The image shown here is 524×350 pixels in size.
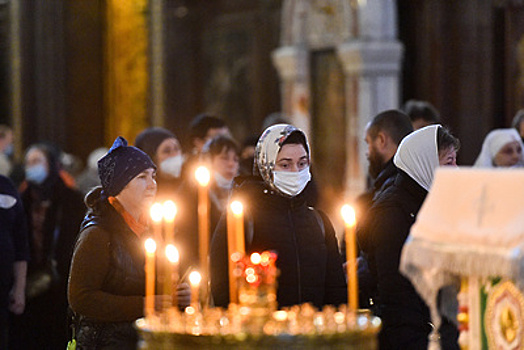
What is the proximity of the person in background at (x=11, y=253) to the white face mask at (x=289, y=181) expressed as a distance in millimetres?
2549

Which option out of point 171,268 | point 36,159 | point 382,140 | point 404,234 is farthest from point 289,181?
point 36,159

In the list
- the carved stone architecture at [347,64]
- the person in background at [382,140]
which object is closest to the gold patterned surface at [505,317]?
the person in background at [382,140]

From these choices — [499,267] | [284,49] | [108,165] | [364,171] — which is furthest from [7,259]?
[284,49]

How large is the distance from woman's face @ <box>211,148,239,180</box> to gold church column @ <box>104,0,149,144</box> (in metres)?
6.86

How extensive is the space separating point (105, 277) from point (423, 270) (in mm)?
1512

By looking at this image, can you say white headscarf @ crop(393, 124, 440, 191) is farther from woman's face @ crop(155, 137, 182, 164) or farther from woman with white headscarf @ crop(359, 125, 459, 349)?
woman's face @ crop(155, 137, 182, 164)

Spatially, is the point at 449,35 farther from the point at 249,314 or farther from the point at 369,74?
the point at 249,314

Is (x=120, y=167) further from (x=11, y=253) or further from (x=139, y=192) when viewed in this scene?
(x=11, y=253)

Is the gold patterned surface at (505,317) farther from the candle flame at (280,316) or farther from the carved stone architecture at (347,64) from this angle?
the carved stone architecture at (347,64)

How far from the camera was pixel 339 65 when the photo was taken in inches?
447

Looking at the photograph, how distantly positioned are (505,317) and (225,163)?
3.54 meters

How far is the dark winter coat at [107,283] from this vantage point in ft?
14.5

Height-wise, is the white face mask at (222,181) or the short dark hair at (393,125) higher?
the short dark hair at (393,125)

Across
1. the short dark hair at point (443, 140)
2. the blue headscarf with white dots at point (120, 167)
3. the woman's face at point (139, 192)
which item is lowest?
the woman's face at point (139, 192)
